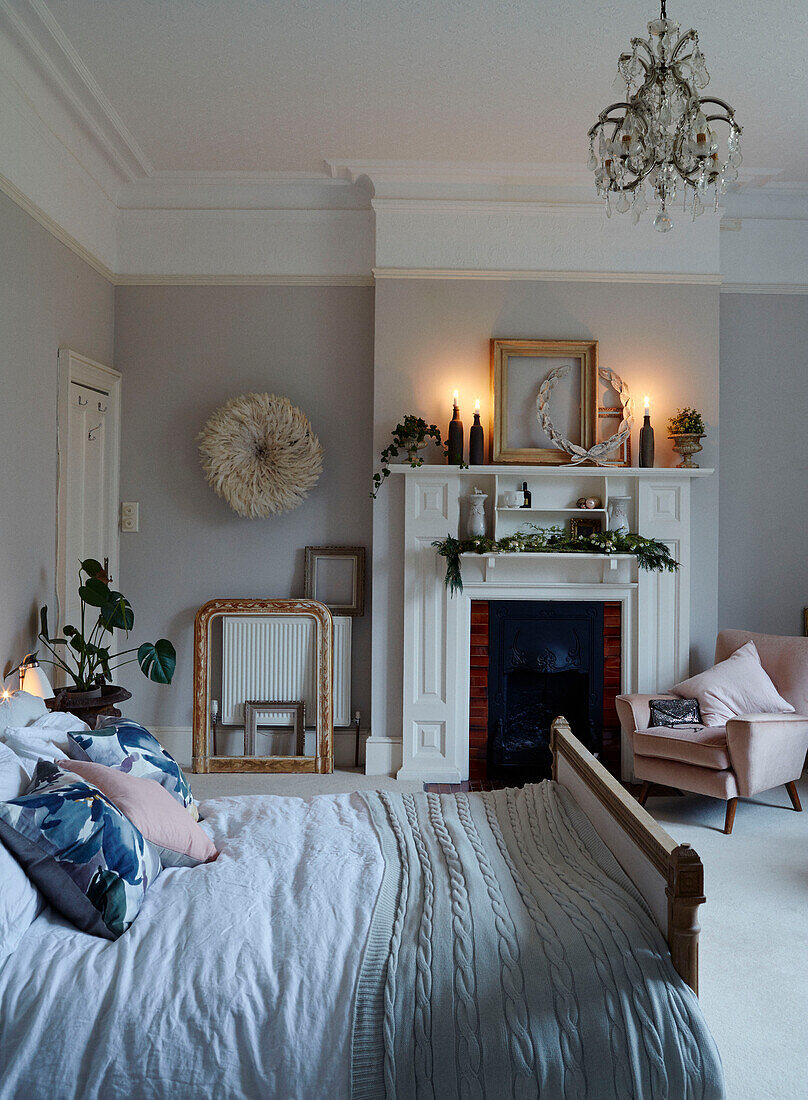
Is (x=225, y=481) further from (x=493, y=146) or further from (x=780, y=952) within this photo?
(x=780, y=952)

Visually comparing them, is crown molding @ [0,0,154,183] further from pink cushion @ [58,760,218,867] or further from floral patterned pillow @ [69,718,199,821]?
pink cushion @ [58,760,218,867]

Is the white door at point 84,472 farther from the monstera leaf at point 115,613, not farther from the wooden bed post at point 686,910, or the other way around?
the wooden bed post at point 686,910

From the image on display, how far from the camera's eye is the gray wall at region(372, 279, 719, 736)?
4.38 m

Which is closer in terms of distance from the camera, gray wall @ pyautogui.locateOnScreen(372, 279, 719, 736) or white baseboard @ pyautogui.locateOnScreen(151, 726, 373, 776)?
gray wall @ pyautogui.locateOnScreen(372, 279, 719, 736)

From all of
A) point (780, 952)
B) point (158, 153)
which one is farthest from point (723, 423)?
point (158, 153)

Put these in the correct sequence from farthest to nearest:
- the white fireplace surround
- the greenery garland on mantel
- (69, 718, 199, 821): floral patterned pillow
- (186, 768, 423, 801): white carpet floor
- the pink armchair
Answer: the white fireplace surround
the greenery garland on mantel
(186, 768, 423, 801): white carpet floor
the pink armchair
(69, 718, 199, 821): floral patterned pillow

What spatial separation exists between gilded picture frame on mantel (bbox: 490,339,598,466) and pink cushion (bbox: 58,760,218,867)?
280 centimetres

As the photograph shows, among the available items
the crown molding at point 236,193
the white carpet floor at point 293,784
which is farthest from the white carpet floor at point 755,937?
the crown molding at point 236,193

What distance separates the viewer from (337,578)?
4.57 metres

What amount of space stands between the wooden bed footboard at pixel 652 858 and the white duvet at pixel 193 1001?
62 centimetres

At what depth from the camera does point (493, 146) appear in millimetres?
3992

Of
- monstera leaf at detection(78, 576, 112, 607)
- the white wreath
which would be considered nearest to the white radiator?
monstera leaf at detection(78, 576, 112, 607)

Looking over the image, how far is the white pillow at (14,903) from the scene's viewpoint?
1.57 metres

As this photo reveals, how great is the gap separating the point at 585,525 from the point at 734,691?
3.75 feet
